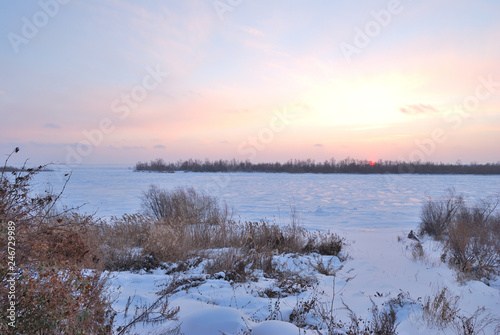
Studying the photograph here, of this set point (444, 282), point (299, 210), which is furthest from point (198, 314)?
point (299, 210)

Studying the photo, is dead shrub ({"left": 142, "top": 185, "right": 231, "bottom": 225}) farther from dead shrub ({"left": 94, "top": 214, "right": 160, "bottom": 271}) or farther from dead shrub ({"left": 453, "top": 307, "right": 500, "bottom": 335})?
dead shrub ({"left": 453, "top": 307, "right": 500, "bottom": 335})

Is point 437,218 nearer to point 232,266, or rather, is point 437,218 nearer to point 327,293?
point 327,293

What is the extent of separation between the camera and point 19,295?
315 cm

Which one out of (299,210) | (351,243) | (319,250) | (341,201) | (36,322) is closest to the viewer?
(36,322)

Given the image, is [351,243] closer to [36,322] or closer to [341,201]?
[36,322]

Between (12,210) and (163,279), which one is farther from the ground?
(12,210)

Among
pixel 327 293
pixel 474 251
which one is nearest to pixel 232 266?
pixel 327 293

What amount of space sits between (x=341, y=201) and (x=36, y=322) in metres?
25.3

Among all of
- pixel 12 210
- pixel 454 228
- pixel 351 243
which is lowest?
pixel 351 243

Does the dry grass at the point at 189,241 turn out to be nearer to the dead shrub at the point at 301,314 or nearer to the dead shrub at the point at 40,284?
the dead shrub at the point at 301,314

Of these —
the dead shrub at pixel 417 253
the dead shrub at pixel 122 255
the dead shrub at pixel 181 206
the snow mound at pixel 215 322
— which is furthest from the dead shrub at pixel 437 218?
the snow mound at pixel 215 322

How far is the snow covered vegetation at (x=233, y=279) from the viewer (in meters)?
3.49

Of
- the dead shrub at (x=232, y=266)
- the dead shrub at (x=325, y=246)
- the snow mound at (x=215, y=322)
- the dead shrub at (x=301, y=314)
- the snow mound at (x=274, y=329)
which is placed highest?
the snow mound at (x=274, y=329)

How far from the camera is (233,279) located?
297 inches
